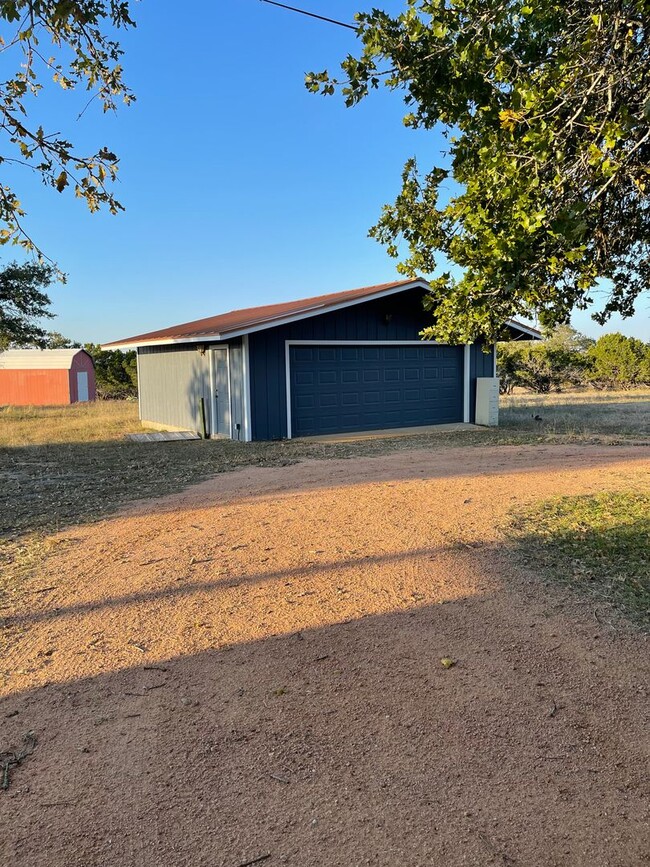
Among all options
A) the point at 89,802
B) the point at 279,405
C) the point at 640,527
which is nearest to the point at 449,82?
the point at 640,527

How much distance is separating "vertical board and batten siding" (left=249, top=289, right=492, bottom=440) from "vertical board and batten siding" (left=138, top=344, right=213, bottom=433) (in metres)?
2.15

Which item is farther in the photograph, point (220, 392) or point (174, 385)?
point (174, 385)

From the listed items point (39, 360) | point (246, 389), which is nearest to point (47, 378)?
point (39, 360)

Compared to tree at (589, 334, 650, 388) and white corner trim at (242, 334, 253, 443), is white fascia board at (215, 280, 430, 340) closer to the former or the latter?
white corner trim at (242, 334, 253, 443)

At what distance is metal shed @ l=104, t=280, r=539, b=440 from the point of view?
45.8ft

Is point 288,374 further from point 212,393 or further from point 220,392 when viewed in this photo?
point 212,393

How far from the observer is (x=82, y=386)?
116 ft

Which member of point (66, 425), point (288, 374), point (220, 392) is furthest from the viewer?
point (66, 425)

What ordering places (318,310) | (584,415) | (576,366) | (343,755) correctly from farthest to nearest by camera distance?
(576,366), (584,415), (318,310), (343,755)

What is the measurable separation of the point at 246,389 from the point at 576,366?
21466mm

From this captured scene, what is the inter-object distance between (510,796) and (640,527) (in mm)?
4039

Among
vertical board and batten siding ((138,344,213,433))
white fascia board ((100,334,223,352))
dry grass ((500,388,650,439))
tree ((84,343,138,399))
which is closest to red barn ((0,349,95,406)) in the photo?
tree ((84,343,138,399))

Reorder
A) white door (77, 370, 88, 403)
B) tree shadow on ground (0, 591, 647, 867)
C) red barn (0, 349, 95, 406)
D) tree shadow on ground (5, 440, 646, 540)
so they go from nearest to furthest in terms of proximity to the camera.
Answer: tree shadow on ground (0, 591, 647, 867), tree shadow on ground (5, 440, 646, 540), red barn (0, 349, 95, 406), white door (77, 370, 88, 403)

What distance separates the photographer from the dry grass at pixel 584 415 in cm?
1440
